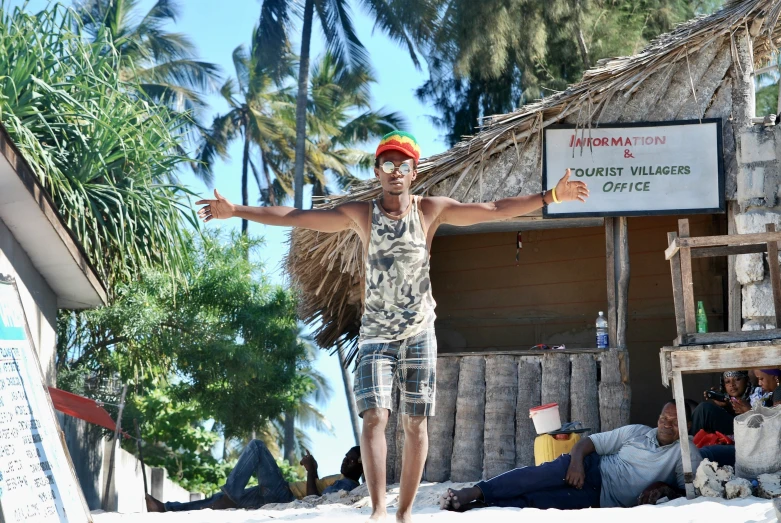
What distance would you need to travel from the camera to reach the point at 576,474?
260 inches

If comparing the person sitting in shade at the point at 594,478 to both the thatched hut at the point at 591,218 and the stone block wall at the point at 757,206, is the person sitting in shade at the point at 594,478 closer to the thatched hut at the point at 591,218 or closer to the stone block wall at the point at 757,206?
the thatched hut at the point at 591,218

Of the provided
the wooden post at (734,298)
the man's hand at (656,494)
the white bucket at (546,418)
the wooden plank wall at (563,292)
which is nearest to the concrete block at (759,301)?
the wooden post at (734,298)

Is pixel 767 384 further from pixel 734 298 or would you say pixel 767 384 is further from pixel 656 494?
pixel 734 298

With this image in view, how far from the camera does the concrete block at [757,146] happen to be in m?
8.70

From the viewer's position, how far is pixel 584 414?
8.56 metres

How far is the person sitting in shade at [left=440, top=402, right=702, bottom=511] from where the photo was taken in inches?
258

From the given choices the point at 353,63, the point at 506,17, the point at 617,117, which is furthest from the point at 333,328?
the point at 353,63

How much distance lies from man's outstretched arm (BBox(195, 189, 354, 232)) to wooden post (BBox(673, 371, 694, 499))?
2728 mm

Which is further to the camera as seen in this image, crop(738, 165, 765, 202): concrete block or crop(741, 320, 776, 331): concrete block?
crop(738, 165, 765, 202): concrete block

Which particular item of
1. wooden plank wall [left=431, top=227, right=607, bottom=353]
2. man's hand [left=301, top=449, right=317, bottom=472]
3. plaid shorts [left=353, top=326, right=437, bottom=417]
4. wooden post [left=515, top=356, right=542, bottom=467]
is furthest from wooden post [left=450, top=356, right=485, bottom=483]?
plaid shorts [left=353, top=326, right=437, bottom=417]

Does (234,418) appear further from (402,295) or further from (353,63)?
(353,63)

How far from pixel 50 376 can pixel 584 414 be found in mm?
5001

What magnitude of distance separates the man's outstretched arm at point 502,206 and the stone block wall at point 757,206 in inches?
177

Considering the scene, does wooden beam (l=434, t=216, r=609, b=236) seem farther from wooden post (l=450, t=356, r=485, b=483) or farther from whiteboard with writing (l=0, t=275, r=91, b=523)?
whiteboard with writing (l=0, t=275, r=91, b=523)
